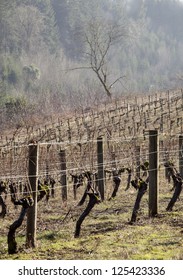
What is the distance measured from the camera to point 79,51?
88.2 metres

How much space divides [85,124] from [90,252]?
27.7 m

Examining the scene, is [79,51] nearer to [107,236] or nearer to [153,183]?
[153,183]

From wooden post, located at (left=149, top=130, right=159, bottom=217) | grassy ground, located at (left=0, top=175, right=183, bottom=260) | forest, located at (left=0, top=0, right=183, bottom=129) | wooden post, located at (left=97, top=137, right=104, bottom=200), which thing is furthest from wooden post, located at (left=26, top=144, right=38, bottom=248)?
forest, located at (left=0, top=0, right=183, bottom=129)

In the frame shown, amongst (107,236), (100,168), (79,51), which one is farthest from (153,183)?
(79,51)

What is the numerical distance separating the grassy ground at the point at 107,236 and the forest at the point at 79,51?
33166mm

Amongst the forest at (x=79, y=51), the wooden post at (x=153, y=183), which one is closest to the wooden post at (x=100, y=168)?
the wooden post at (x=153, y=183)

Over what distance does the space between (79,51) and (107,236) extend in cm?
8310

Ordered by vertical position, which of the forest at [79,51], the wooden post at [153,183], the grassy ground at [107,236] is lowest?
the grassy ground at [107,236]

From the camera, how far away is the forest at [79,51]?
5438 cm

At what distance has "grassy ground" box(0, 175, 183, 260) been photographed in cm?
592

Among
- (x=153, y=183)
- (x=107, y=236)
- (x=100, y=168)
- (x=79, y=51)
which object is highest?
(x=79, y=51)

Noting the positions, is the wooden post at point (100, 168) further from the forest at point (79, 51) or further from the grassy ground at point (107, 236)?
the forest at point (79, 51)

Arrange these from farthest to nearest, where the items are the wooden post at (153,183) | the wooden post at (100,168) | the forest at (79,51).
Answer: the forest at (79,51) → the wooden post at (100,168) → the wooden post at (153,183)

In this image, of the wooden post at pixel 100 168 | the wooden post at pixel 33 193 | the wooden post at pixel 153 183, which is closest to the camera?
the wooden post at pixel 33 193
